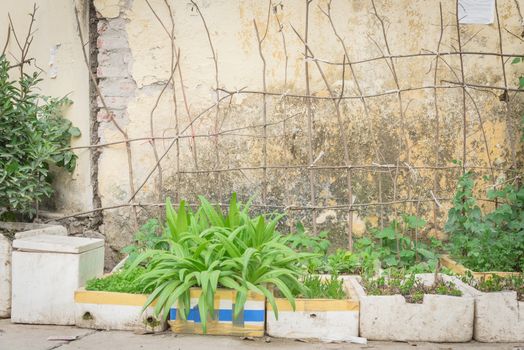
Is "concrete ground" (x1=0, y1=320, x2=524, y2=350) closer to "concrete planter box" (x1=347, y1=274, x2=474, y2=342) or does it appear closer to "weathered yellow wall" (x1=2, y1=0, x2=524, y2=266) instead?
"concrete planter box" (x1=347, y1=274, x2=474, y2=342)

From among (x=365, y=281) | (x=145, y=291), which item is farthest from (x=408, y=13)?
(x=145, y=291)

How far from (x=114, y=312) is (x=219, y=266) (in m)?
0.78

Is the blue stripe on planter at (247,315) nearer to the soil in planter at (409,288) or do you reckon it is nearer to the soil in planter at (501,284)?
the soil in planter at (409,288)

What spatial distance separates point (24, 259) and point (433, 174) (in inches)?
126

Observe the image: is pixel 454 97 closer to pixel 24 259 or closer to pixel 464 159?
pixel 464 159

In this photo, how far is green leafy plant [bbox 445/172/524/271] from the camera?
4.77 meters

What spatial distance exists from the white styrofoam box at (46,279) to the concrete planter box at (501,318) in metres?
2.66

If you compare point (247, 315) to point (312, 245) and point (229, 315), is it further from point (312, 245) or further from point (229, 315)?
point (312, 245)

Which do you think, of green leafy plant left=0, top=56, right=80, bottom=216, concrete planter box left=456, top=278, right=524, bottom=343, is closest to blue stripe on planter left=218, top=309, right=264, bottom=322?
concrete planter box left=456, top=278, right=524, bottom=343

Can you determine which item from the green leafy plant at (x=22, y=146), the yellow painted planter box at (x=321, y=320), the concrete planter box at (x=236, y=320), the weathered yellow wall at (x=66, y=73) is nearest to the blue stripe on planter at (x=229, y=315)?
the concrete planter box at (x=236, y=320)

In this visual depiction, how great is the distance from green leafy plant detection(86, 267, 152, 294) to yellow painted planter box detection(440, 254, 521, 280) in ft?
7.39

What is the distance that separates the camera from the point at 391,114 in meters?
5.32

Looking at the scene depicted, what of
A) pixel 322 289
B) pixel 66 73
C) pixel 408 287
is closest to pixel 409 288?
pixel 408 287

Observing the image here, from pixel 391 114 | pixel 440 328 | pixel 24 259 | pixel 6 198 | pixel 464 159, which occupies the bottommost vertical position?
pixel 440 328
